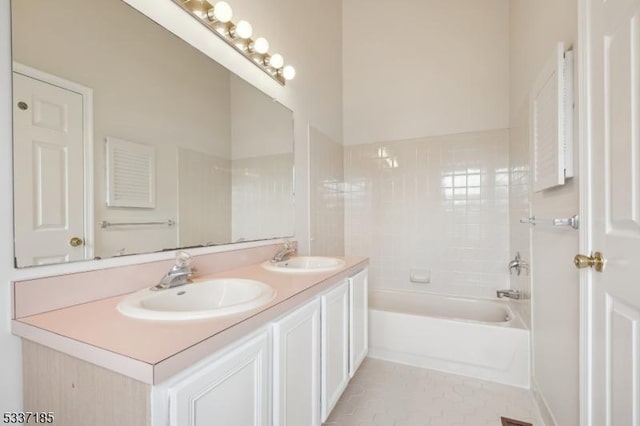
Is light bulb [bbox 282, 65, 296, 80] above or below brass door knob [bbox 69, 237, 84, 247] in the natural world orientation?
above

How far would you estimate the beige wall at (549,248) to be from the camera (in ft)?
3.94

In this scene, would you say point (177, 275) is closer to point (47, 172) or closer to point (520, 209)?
point (47, 172)

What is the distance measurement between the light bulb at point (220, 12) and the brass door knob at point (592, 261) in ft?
5.69

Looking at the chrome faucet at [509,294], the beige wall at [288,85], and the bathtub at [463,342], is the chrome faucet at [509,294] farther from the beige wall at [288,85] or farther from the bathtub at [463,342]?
the beige wall at [288,85]

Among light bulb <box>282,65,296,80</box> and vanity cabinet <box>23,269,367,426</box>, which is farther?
light bulb <box>282,65,296,80</box>

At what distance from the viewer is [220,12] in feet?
4.39

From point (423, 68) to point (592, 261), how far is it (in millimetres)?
2413

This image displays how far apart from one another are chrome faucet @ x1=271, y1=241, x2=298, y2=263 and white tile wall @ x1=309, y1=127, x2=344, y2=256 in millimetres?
391

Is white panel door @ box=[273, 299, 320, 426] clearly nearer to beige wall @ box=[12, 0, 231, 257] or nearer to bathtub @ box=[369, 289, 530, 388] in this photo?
beige wall @ box=[12, 0, 231, 257]

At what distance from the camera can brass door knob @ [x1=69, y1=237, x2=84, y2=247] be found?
0.89 meters

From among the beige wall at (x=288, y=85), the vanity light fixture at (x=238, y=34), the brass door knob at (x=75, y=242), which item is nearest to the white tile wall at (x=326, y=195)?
the beige wall at (x=288, y=85)

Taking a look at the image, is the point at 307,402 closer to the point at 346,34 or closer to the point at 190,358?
the point at 190,358

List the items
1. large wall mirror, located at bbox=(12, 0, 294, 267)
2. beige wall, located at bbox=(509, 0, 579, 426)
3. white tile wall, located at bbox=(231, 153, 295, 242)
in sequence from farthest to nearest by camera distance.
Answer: white tile wall, located at bbox=(231, 153, 295, 242), beige wall, located at bbox=(509, 0, 579, 426), large wall mirror, located at bbox=(12, 0, 294, 267)

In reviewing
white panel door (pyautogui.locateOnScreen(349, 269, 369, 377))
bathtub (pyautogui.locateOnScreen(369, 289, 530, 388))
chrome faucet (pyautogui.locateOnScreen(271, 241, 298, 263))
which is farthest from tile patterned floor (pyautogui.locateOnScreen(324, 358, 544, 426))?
chrome faucet (pyautogui.locateOnScreen(271, 241, 298, 263))
